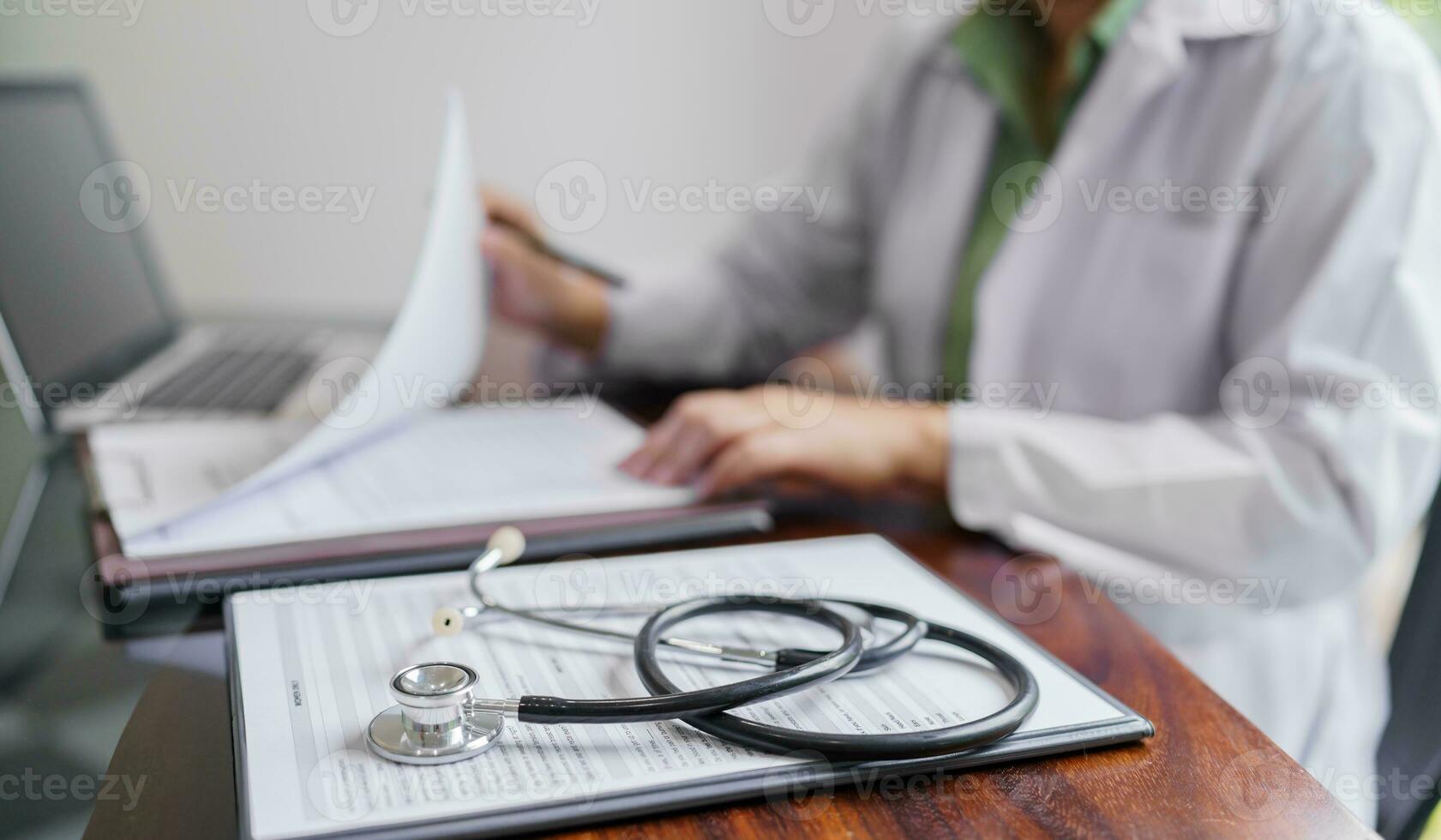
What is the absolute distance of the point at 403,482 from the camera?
0.63 metres

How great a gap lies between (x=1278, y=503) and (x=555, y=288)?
620mm

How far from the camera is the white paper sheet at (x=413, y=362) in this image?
0.57 metres

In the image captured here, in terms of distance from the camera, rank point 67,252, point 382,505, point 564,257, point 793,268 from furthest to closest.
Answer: point 793,268 < point 564,257 < point 67,252 < point 382,505

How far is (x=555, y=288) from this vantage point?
3.12 feet

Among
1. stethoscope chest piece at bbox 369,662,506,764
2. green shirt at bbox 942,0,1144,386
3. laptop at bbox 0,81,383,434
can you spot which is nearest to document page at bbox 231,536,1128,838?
stethoscope chest piece at bbox 369,662,506,764

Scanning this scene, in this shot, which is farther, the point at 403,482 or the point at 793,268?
the point at 793,268

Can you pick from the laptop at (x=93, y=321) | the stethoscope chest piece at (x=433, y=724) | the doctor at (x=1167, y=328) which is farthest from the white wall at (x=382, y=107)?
the stethoscope chest piece at (x=433, y=724)

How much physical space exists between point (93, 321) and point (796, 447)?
57 cm

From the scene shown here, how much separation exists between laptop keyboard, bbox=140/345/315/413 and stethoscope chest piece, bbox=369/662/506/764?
511 millimetres

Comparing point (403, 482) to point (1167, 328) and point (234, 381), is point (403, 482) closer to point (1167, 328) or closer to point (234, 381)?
point (234, 381)

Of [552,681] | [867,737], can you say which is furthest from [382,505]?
[867,737]

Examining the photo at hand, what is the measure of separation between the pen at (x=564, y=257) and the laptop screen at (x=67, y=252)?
33 cm

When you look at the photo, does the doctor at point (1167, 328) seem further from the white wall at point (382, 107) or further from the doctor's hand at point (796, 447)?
the white wall at point (382, 107)

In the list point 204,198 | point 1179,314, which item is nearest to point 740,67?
point 204,198
